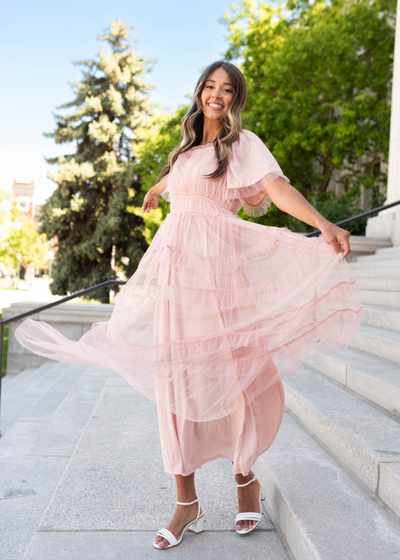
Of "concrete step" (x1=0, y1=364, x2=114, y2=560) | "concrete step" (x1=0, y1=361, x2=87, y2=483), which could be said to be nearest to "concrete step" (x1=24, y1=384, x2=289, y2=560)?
"concrete step" (x1=0, y1=364, x2=114, y2=560)

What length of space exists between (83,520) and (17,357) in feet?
21.3

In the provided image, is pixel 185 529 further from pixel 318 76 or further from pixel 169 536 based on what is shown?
pixel 318 76

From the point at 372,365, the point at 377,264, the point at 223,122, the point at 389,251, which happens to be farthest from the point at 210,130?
the point at 389,251

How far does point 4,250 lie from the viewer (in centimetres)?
4169

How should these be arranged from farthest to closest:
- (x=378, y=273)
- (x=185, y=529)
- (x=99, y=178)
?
(x=99, y=178)
(x=378, y=273)
(x=185, y=529)

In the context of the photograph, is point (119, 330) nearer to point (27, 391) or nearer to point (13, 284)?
point (27, 391)

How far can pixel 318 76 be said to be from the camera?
14.5 meters

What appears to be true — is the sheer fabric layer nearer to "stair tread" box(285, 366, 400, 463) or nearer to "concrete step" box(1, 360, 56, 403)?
"stair tread" box(285, 366, 400, 463)

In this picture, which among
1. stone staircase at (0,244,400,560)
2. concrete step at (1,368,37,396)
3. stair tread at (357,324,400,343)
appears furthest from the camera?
concrete step at (1,368,37,396)

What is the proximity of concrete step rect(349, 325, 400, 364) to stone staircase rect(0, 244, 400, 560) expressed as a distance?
0.02 meters

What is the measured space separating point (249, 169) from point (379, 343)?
2.26 meters

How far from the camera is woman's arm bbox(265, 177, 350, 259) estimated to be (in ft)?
6.73

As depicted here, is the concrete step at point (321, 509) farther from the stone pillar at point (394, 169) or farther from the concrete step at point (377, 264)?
the stone pillar at point (394, 169)

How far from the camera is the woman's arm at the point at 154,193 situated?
274 cm
